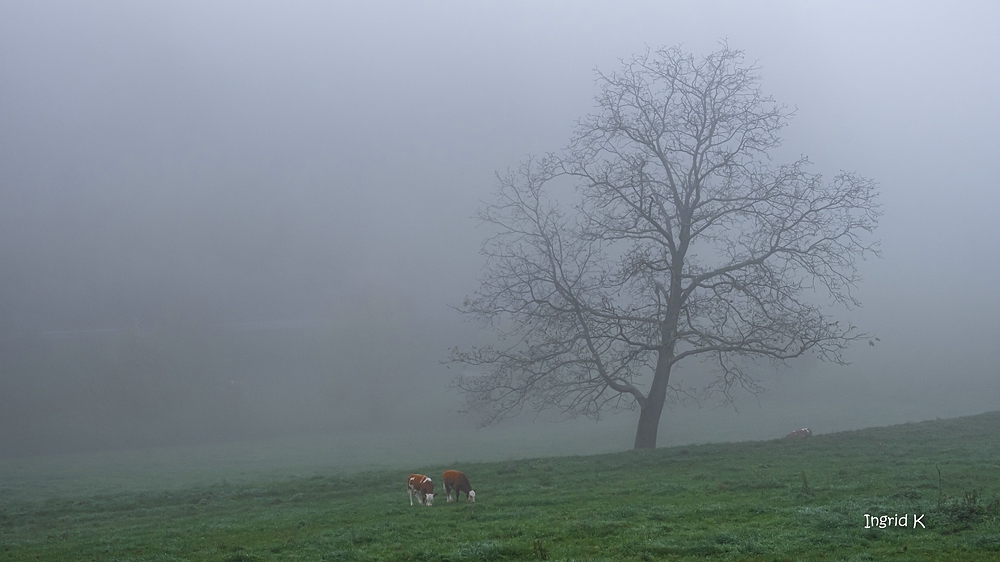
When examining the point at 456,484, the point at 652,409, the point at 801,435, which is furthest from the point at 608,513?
the point at 801,435

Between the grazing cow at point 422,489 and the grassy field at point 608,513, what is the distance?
0.28 m

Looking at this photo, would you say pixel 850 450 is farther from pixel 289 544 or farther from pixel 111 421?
pixel 111 421


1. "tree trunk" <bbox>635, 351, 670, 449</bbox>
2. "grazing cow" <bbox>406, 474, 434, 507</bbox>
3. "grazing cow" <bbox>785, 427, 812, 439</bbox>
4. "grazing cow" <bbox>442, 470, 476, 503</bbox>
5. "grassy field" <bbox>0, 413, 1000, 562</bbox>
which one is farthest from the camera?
"grazing cow" <bbox>785, 427, 812, 439</bbox>

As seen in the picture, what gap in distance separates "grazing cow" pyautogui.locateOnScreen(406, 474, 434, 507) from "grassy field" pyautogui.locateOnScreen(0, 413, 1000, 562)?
276 millimetres

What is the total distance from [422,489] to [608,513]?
3796mm

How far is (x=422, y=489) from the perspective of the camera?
40.7ft

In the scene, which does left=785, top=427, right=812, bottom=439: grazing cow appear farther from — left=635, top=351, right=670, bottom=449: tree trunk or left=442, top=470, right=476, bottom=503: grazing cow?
left=442, top=470, right=476, bottom=503: grazing cow

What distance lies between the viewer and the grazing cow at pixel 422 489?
12.2 metres

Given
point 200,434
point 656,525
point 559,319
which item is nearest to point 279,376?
point 200,434

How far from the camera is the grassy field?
7430mm

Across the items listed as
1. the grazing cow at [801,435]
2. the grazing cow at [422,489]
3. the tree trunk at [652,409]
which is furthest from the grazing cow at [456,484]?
the grazing cow at [801,435]

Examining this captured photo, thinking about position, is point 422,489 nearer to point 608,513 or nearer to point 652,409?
point 608,513

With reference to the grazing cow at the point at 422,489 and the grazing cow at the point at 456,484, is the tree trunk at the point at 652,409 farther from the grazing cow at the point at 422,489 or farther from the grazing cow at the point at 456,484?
the grazing cow at the point at 422,489

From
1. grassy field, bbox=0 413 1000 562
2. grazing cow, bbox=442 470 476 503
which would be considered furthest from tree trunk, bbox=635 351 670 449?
grazing cow, bbox=442 470 476 503
